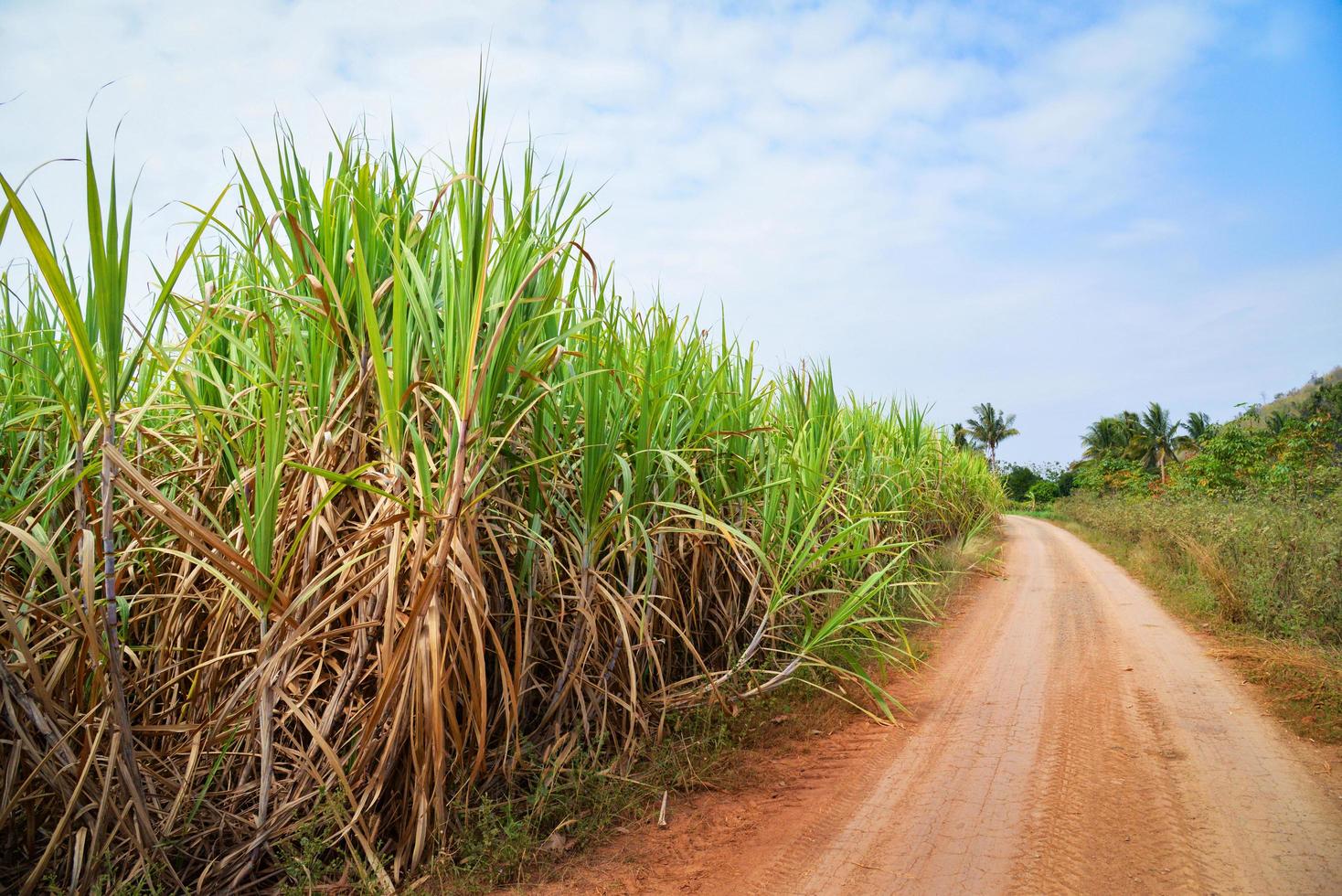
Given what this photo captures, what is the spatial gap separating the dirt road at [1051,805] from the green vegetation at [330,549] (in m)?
0.63

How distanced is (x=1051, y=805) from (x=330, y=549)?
8.95ft

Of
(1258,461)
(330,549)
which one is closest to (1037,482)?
(1258,461)

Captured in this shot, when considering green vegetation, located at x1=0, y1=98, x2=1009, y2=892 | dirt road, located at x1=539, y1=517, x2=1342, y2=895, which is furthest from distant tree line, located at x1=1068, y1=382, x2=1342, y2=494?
green vegetation, located at x1=0, y1=98, x2=1009, y2=892

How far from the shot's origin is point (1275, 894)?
2.12 m

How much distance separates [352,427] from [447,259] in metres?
0.65

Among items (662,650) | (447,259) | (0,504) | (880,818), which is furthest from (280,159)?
(880,818)

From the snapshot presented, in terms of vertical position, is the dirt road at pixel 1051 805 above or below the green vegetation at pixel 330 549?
below

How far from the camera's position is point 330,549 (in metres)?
2.41

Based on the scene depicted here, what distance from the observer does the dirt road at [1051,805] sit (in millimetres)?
2307

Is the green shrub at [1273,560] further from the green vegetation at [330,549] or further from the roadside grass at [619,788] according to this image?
the green vegetation at [330,549]

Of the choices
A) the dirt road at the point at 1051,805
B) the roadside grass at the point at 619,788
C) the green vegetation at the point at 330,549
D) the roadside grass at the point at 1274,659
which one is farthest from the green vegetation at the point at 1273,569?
the green vegetation at the point at 330,549

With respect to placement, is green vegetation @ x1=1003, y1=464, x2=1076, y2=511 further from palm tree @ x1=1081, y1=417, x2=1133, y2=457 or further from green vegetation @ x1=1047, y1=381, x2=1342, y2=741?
green vegetation @ x1=1047, y1=381, x2=1342, y2=741

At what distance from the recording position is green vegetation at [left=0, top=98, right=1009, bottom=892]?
2.05 metres

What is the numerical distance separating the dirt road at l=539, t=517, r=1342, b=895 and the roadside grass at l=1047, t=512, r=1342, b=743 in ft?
0.53
